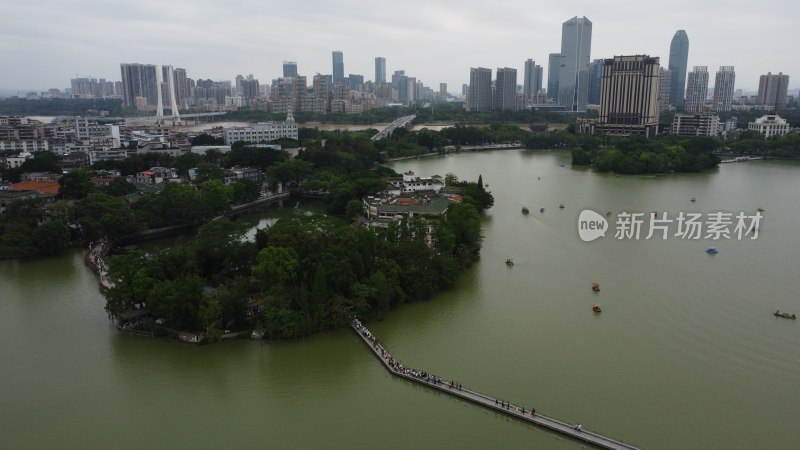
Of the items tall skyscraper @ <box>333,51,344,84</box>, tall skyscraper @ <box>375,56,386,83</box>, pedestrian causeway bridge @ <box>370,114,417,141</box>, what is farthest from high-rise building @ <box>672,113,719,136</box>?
tall skyscraper @ <box>375,56,386,83</box>

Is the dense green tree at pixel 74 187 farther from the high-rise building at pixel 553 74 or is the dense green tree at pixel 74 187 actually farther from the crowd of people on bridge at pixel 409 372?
the high-rise building at pixel 553 74

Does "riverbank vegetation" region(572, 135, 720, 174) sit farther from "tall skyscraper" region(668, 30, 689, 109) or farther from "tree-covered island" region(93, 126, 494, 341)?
"tall skyscraper" region(668, 30, 689, 109)

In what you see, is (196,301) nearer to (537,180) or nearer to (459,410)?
(459,410)

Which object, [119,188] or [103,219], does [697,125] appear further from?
[103,219]

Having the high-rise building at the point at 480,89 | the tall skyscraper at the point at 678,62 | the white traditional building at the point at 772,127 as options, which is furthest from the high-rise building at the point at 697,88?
the white traditional building at the point at 772,127

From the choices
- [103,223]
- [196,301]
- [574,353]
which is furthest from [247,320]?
[103,223]

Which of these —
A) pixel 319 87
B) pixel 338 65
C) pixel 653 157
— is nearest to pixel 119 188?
pixel 653 157
